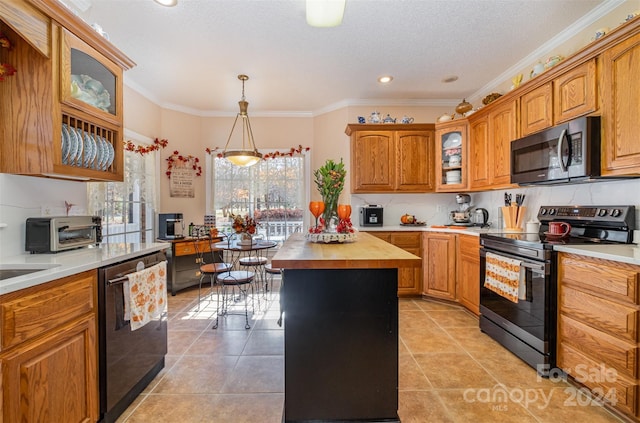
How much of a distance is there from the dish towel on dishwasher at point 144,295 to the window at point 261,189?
9.33ft

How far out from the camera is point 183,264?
4.08 meters

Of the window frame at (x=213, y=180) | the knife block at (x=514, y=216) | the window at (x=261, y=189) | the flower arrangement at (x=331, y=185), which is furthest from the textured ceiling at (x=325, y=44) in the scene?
the knife block at (x=514, y=216)

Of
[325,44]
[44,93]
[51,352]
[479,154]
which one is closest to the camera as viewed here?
[51,352]

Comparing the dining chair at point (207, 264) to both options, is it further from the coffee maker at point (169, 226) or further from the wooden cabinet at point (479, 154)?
the wooden cabinet at point (479, 154)

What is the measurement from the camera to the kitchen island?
5.01ft

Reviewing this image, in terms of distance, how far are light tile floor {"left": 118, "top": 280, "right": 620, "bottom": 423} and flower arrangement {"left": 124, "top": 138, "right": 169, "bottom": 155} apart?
228 cm

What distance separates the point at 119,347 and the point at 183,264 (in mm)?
2518

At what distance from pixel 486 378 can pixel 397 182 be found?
8.27ft

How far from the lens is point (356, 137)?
406cm

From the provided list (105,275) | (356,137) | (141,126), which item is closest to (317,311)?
(105,275)

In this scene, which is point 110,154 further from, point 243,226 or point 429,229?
point 429,229

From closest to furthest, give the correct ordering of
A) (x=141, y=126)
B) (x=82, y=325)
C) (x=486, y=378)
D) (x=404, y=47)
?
(x=82, y=325) → (x=486, y=378) → (x=404, y=47) → (x=141, y=126)

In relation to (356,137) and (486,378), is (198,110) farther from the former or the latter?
(486,378)

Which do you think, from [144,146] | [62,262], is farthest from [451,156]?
[144,146]
